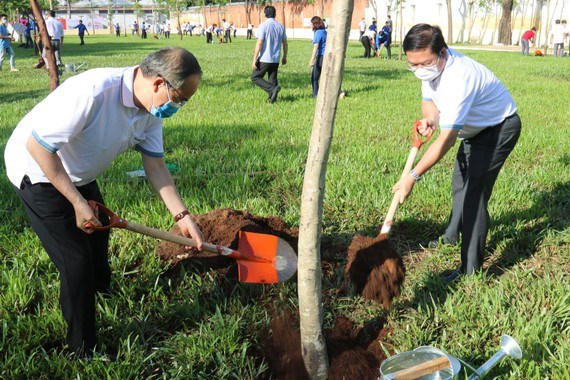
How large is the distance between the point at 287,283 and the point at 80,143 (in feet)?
5.01

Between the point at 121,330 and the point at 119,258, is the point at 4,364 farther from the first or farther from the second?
the point at 119,258

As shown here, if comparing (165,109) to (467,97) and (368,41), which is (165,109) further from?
(368,41)

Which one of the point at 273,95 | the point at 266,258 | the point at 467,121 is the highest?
the point at 467,121

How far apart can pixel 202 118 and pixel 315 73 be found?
10.6 ft

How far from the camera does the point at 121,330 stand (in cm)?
276

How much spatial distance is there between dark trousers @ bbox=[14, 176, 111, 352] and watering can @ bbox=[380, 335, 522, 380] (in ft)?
4.52

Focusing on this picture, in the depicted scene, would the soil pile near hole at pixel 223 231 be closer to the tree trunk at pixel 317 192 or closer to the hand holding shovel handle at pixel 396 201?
the hand holding shovel handle at pixel 396 201

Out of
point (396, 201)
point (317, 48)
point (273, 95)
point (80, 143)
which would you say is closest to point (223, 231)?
point (396, 201)

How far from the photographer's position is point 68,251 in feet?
7.80

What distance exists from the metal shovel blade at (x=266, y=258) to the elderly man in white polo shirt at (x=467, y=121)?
0.78 metres

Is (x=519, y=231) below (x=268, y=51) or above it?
below

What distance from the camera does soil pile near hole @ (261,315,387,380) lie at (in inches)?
96.1

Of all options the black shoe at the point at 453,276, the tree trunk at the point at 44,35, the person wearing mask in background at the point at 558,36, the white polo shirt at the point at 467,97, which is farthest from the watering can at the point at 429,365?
the person wearing mask in background at the point at 558,36

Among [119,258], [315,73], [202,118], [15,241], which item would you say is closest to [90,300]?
[119,258]
